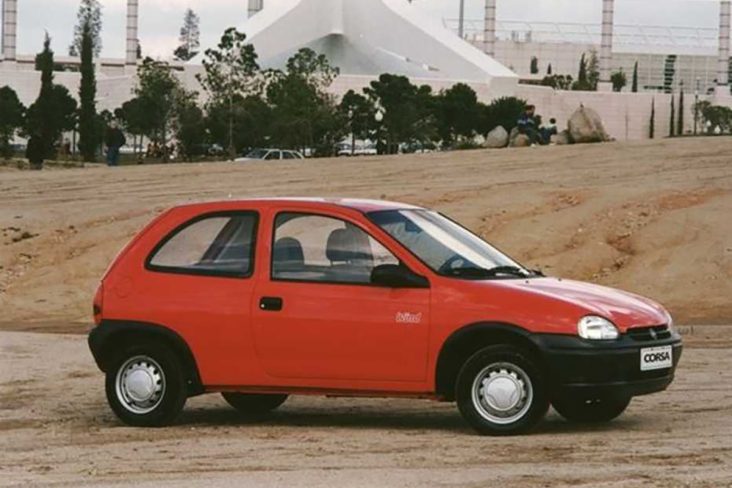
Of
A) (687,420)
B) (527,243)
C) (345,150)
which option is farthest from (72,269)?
(345,150)

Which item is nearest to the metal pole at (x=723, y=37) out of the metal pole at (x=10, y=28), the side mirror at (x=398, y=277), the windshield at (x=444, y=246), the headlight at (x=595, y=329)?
the metal pole at (x=10, y=28)

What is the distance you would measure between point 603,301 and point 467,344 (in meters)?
0.88

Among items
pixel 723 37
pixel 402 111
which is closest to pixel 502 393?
pixel 402 111

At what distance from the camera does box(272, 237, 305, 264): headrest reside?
1177 cm

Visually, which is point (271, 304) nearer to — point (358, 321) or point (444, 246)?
point (358, 321)

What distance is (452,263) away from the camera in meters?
11.5

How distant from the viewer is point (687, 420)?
12055 mm

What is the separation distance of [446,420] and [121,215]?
2090cm

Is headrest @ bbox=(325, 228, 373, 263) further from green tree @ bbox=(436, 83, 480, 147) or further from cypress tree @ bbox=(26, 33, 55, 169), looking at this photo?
green tree @ bbox=(436, 83, 480, 147)

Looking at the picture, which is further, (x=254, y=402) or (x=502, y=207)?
(x=502, y=207)

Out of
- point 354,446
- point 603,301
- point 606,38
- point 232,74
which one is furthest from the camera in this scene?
point 606,38

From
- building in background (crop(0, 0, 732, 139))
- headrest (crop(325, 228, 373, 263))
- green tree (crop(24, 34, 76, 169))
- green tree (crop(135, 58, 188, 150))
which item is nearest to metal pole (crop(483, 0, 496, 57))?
building in background (crop(0, 0, 732, 139))

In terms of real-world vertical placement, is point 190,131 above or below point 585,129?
below

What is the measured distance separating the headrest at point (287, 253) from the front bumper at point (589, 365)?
5.77 feet
